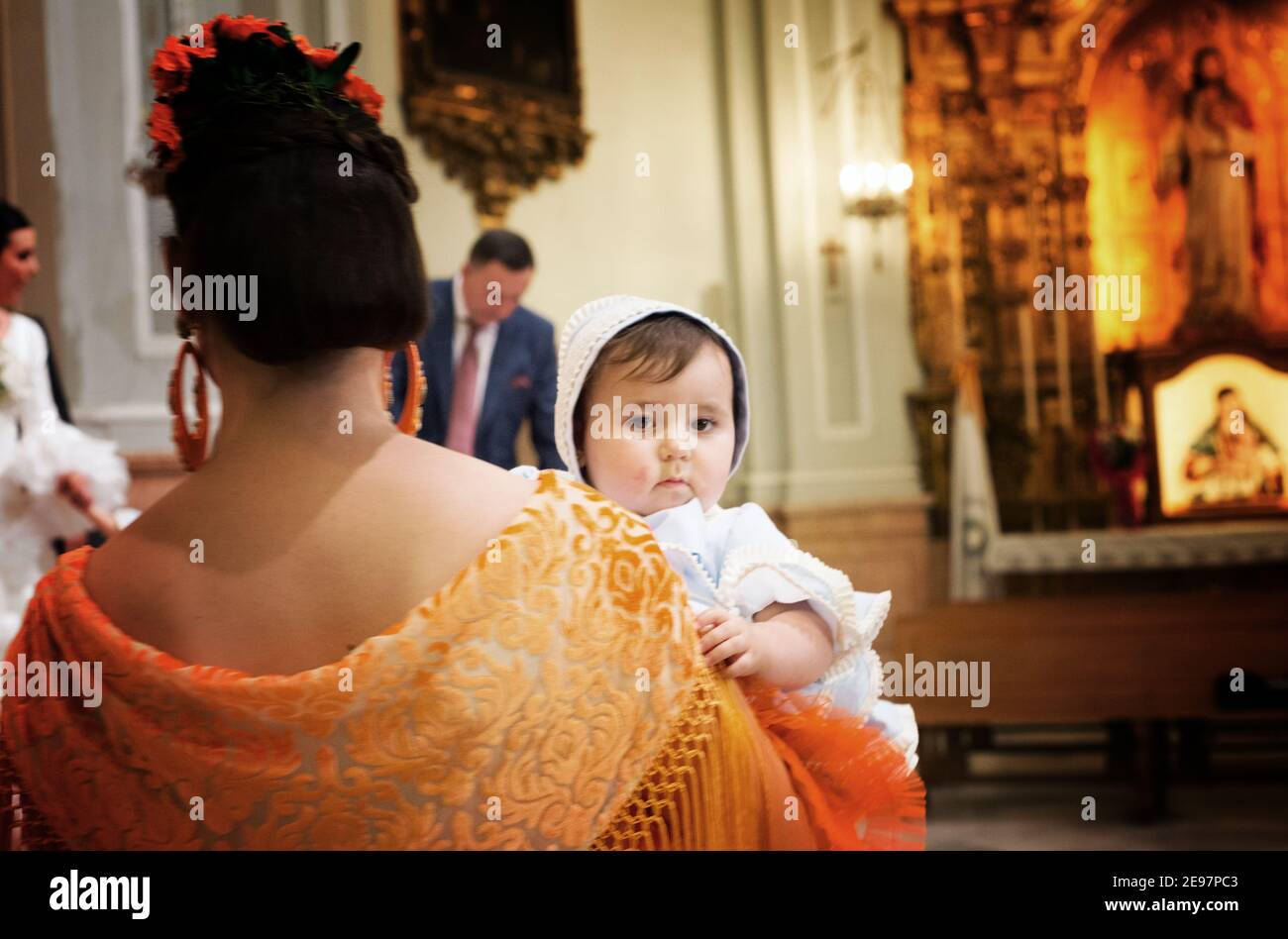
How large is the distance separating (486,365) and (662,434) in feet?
8.65

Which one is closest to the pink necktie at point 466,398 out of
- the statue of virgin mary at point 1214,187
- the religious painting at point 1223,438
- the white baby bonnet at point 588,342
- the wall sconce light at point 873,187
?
the white baby bonnet at point 588,342

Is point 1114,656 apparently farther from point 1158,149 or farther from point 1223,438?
point 1158,149

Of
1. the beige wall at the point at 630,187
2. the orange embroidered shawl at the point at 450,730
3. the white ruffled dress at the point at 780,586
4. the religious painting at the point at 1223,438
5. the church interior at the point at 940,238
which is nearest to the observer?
the orange embroidered shawl at the point at 450,730

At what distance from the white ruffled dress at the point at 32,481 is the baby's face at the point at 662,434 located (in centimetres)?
247

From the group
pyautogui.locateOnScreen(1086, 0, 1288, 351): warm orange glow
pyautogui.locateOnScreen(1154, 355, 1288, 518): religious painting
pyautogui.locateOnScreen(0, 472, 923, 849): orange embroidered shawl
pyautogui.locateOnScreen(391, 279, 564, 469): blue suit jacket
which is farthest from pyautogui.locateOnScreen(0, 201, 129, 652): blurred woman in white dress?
pyautogui.locateOnScreen(1086, 0, 1288, 351): warm orange glow

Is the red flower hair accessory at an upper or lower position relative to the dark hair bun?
upper

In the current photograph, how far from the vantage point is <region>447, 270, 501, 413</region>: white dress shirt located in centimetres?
407

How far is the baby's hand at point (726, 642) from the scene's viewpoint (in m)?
1.23

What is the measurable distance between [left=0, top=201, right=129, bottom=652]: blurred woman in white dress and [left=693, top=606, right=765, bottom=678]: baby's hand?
271cm

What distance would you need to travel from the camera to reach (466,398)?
13.5 feet

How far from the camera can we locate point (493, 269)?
395 cm

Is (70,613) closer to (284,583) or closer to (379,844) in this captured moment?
(284,583)

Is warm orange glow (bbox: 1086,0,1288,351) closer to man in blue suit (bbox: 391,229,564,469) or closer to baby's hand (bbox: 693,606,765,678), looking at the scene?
man in blue suit (bbox: 391,229,564,469)

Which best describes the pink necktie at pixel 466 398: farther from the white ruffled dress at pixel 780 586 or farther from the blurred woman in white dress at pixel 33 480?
the white ruffled dress at pixel 780 586
